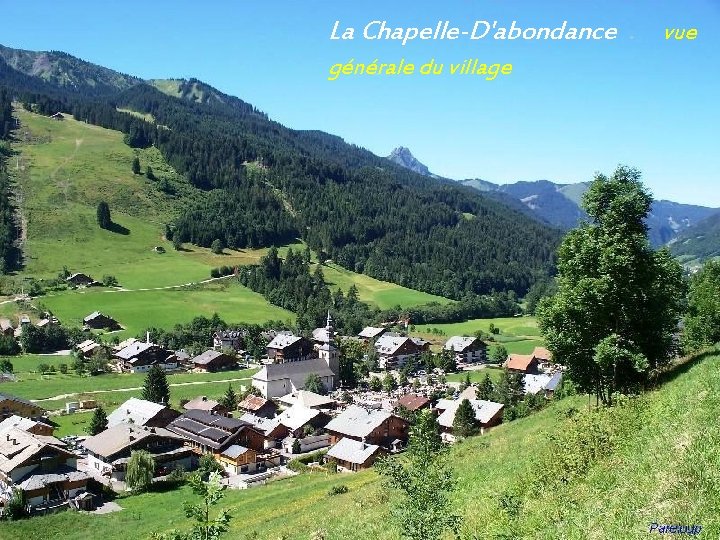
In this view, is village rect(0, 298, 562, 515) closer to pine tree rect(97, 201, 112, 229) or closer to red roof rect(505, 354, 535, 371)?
red roof rect(505, 354, 535, 371)

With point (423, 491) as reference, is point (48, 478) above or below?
below

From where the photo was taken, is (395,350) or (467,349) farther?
(467,349)

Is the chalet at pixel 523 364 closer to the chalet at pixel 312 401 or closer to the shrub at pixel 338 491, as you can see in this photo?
the chalet at pixel 312 401

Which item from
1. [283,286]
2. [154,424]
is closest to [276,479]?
[154,424]

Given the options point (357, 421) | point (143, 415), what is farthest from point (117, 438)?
point (357, 421)

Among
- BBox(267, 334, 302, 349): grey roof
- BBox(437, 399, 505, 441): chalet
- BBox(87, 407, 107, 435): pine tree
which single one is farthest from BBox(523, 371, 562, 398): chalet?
BBox(87, 407, 107, 435): pine tree

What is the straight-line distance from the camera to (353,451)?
54.1 metres

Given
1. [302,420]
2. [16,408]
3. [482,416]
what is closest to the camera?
[16,408]

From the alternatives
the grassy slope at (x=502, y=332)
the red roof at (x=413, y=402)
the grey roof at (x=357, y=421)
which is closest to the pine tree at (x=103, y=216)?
the grassy slope at (x=502, y=332)

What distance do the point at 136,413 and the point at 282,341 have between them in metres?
45.9

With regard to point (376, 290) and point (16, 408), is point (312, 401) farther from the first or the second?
point (376, 290)

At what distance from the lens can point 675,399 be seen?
1714 cm

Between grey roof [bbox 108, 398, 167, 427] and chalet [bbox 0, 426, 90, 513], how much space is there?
33.5 feet

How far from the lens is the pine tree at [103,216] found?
164 metres
